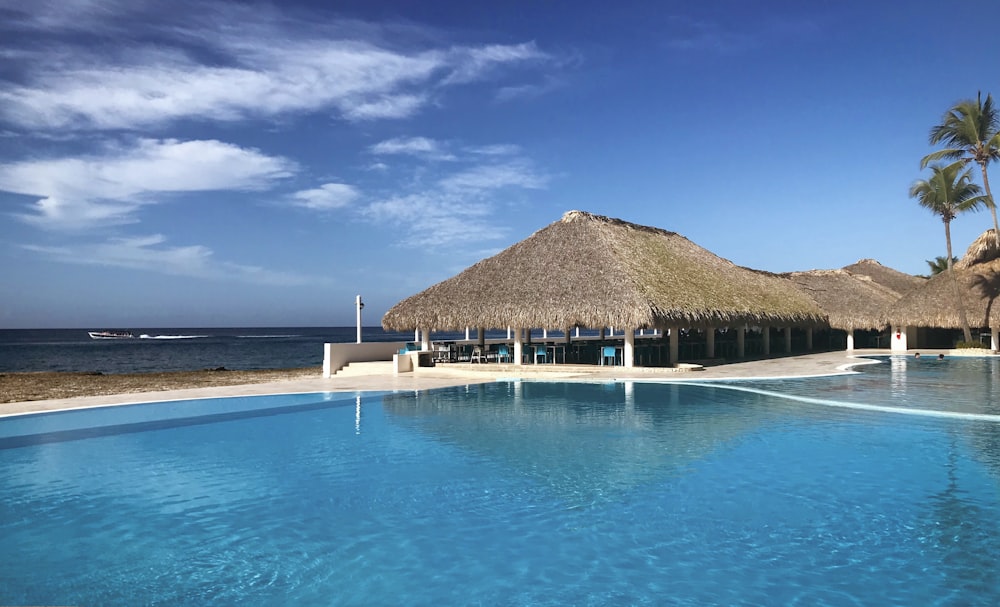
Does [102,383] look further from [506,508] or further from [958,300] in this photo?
[958,300]

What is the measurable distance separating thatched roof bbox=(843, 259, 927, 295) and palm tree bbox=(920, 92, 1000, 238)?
8681 millimetres

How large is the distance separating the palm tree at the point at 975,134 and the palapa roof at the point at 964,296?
216 cm

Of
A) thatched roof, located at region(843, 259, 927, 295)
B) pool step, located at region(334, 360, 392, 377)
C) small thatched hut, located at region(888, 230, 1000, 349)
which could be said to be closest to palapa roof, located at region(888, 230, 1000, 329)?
small thatched hut, located at region(888, 230, 1000, 349)

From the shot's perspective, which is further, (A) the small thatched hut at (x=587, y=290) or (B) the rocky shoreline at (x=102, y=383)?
(A) the small thatched hut at (x=587, y=290)

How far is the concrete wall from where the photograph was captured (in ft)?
60.3

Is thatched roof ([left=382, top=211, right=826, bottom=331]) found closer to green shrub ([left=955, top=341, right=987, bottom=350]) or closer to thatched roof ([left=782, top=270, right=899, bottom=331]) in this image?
thatched roof ([left=782, top=270, right=899, bottom=331])

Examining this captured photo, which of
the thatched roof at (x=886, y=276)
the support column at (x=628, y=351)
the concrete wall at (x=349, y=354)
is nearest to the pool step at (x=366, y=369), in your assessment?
the concrete wall at (x=349, y=354)

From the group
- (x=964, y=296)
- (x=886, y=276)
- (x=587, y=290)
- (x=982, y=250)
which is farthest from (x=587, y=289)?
(x=886, y=276)

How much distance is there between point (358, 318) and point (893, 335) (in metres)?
21.0

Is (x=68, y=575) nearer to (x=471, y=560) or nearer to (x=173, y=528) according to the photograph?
(x=173, y=528)

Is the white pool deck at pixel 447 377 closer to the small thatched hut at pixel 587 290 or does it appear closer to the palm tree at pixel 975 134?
the small thatched hut at pixel 587 290

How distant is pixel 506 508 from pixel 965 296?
26.1m

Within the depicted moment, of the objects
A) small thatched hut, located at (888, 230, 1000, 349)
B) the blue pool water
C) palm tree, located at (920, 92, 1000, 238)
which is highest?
palm tree, located at (920, 92, 1000, 238)

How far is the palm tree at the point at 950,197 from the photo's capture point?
23.8 m
